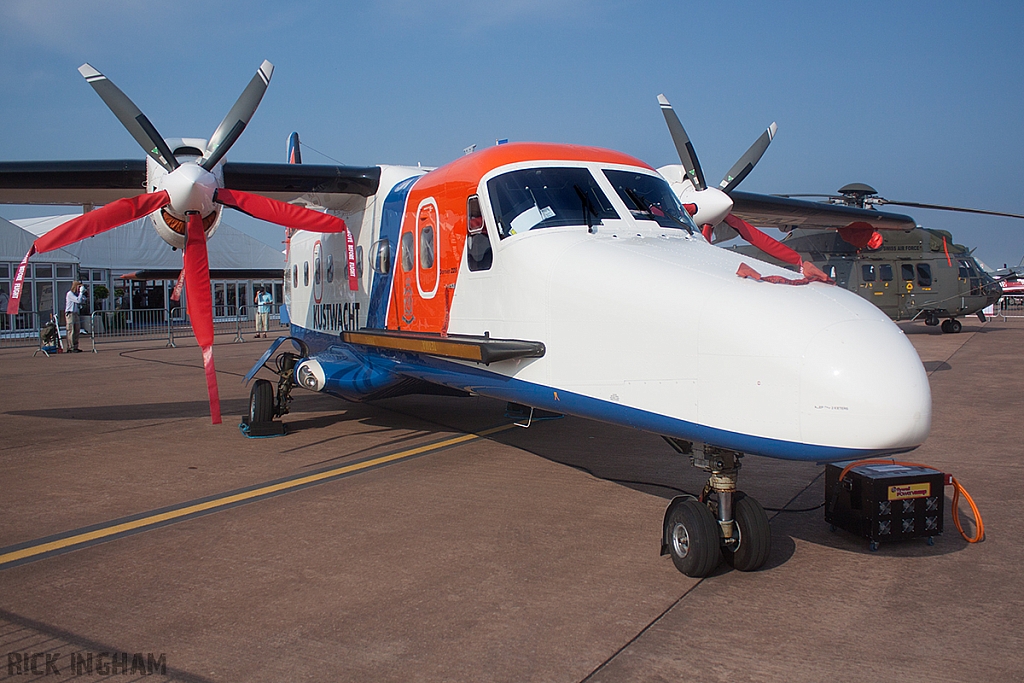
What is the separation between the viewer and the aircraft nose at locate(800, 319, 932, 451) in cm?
339

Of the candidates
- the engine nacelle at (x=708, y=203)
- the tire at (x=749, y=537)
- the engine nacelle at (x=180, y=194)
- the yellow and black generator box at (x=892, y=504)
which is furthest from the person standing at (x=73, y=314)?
the yellow and black generator box at (x=892, y=504)

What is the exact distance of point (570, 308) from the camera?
187 inches

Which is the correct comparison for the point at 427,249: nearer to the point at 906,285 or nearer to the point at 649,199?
the point at 649,199

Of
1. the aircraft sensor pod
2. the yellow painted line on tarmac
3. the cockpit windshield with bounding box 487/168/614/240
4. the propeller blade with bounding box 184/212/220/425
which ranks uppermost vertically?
the cockpit windshield with bounding box 487/168/614/240

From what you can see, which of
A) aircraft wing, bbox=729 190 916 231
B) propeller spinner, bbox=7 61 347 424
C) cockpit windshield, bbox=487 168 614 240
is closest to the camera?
cockpit windshield, bbox=487 168 614 240

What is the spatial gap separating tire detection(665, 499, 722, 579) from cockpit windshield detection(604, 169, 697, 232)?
2243 mm

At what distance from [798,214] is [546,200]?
920 centimetres

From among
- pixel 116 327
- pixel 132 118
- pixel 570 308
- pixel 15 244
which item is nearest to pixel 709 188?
pixel 570 308

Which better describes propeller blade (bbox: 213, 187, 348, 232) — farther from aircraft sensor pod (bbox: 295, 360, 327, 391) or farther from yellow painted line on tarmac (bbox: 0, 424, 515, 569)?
yellow painted line on tarmac (bbox: 0, 424, 515, 569)

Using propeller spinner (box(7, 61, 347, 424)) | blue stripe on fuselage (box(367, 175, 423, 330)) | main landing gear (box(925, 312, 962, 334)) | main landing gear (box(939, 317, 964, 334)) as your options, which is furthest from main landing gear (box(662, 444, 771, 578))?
main landing gear (box(939, 317, 964, 334))

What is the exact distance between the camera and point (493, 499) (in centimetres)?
601

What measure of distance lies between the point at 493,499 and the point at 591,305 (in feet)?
7.18

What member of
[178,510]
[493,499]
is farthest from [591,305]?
[178,510]

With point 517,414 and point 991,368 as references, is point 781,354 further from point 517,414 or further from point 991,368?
point 991,368
